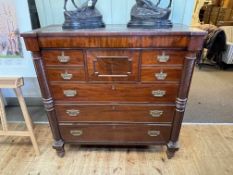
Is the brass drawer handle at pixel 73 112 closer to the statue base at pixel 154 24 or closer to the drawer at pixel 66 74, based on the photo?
the drawer at pixel 66 74

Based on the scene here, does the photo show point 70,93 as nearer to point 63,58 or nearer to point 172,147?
point 63,58

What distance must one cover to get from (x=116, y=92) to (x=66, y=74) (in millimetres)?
373

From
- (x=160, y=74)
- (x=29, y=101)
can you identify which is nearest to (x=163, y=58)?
(x=160, y=74)

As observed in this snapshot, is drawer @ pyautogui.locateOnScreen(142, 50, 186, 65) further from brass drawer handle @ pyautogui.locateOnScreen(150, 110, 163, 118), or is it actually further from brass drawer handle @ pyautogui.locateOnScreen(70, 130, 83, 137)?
brass drawer handle @ pyautogui.locateOnScreen(70, 130, 83, 137)

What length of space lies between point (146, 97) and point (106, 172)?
2.31 ft

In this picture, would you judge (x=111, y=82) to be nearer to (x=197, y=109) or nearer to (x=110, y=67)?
(x=110, y=67)

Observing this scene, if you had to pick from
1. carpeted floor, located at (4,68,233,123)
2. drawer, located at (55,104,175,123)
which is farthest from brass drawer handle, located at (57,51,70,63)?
carpeted floor, located at (4,68,233,123)

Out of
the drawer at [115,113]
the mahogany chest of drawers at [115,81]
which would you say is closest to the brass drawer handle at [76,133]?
the mahogany chest of drawers at [115,81]

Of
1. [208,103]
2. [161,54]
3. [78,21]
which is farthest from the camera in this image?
[208,103]

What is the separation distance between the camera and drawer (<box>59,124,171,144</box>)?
143 cm

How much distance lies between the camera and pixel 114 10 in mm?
1630

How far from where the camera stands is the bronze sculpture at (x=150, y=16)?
1245mm

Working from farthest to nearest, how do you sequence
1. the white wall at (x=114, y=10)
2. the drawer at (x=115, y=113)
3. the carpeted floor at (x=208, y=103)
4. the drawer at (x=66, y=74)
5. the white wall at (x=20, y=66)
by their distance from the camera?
the carpeted floor at (x=208, y=103) → the white wall at (x=20, y=66) → the white wall at (x=114, y=10) → the drawer at (x=115, y=113) → the drawer at (x=66, y=74)

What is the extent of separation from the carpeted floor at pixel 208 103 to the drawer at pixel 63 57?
1137 mm
